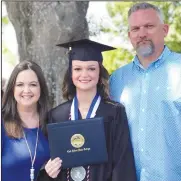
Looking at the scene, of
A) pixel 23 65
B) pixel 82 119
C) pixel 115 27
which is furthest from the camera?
pixel 115 27

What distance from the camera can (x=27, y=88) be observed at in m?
3.77

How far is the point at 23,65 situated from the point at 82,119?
0.71 m

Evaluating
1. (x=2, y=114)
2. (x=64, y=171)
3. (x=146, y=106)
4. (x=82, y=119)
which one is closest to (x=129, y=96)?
(x=146, y=106)

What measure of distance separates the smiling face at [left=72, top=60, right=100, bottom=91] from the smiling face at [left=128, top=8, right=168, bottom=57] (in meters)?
0.40

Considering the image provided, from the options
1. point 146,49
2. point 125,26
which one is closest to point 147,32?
point 146,49

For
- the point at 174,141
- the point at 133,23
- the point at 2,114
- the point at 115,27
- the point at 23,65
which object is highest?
the point at 115,27

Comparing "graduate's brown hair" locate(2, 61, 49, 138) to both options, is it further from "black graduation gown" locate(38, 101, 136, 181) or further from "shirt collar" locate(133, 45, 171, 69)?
"shirt collar" locate(133, 45, 171, 69)

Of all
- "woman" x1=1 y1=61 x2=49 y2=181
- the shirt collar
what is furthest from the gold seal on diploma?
the shirt collar

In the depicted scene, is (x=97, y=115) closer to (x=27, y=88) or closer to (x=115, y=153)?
(x=115, y=153)

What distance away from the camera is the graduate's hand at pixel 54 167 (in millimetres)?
3594

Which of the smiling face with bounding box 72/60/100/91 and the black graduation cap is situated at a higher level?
the black graduation cap

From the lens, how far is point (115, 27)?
1126cm

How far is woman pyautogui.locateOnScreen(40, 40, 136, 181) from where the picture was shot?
366cm

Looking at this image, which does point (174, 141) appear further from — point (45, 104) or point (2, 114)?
point (2, 114)
